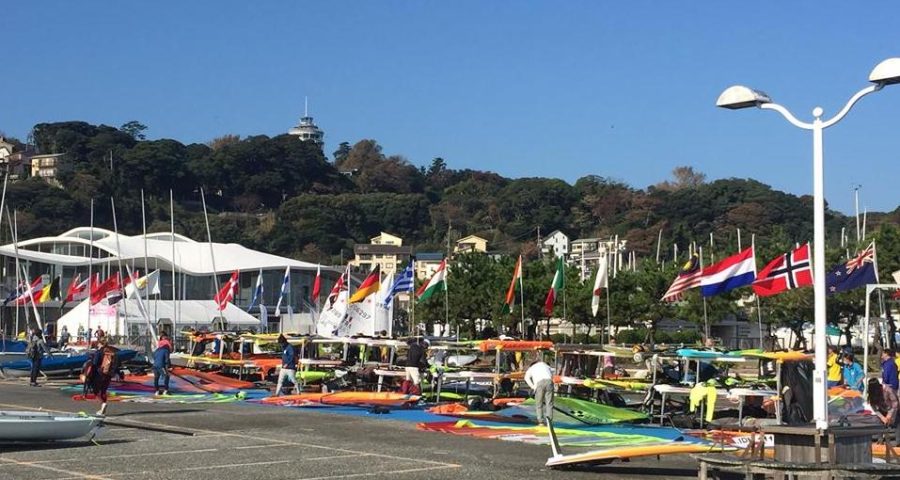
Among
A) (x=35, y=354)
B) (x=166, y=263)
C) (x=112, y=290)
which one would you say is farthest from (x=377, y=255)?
(x=35, y=354)

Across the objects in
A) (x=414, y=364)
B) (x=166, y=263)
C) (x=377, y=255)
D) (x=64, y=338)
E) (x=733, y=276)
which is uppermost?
(x=377, y=255)

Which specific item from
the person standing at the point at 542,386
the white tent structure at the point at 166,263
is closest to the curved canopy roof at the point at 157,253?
the white tent structure at the point at 166,263

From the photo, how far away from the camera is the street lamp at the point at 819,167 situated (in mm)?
15180

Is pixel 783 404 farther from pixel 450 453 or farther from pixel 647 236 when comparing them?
pixel 647 236

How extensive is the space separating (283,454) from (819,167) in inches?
354

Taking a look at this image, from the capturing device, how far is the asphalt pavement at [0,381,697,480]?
16.3m

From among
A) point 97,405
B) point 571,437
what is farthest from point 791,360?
point 97,405

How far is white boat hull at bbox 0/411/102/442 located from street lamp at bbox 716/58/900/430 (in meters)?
11.0

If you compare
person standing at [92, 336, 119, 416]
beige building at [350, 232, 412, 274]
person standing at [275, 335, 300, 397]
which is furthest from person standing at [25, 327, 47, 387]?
beige building at [350, 232, 412, 274]

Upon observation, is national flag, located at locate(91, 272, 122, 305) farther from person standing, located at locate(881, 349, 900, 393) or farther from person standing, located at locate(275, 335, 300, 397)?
person standing, located at locate(881, 349, 900, 393)

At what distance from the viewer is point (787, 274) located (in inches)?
1126

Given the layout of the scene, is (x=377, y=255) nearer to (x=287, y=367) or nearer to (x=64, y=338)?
(x=64, y=338)

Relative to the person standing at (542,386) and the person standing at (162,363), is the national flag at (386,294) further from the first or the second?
the person standing at (542,386)

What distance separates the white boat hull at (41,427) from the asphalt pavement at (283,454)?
0.61ft
